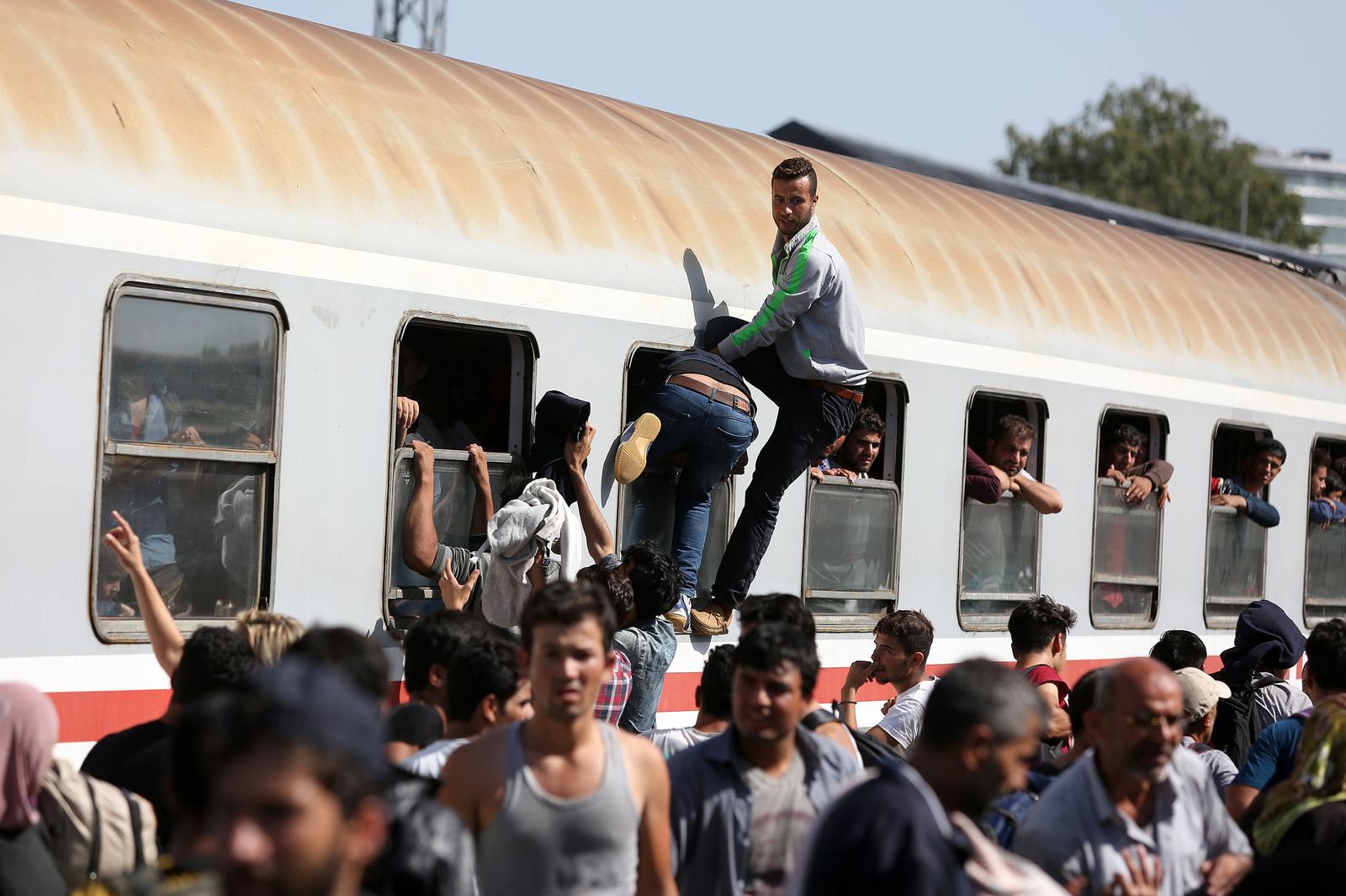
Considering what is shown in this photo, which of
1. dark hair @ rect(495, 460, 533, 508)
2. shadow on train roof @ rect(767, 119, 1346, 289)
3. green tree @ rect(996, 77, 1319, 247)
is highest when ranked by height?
green tree @ rect(996, 77, 1319, 247)

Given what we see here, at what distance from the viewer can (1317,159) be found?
11669cm

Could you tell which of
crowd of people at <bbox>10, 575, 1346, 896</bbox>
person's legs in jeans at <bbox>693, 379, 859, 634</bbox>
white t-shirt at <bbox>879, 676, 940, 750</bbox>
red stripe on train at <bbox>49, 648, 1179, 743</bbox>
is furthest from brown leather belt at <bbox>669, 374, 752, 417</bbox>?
red stripe on train at <bbox>49, 648, 1179, 743</bbox>

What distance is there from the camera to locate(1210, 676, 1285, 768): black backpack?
639 cm

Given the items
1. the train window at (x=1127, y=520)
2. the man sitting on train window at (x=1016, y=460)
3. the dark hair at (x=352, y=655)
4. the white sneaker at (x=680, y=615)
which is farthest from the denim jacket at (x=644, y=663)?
the train window at (x=1127, y=520)

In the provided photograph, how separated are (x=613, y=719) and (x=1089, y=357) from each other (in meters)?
3.98

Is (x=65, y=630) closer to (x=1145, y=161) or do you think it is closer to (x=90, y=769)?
(x=90, y=769)

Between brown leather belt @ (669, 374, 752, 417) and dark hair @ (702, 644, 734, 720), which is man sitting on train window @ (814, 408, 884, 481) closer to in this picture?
brown leather belt @ (669, 374, 752, 417)

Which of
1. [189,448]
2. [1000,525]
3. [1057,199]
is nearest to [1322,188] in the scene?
[1057,199]

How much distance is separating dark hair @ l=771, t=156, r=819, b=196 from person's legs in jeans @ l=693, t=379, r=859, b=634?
0.76 m

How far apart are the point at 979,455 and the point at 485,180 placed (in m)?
3.17

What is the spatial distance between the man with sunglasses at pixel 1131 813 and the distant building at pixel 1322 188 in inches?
4706

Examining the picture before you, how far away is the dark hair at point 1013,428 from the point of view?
25.3 feet

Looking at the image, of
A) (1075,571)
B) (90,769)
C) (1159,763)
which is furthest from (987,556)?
(90,769)

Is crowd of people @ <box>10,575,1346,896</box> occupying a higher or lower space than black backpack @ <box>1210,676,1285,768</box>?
higher
